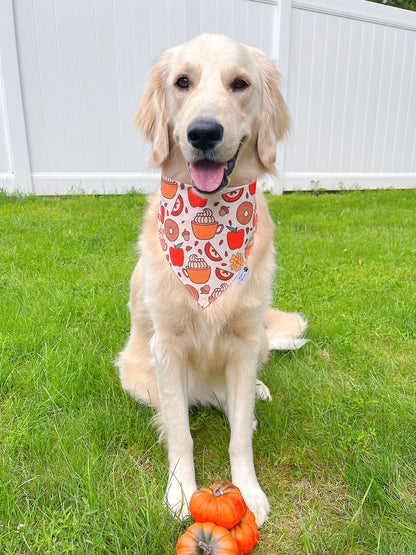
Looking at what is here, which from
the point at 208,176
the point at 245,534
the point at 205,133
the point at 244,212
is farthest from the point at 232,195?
the point at 245,534

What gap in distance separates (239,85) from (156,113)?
1.20 feet

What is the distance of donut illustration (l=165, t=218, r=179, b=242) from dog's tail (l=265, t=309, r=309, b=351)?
41.6 inches

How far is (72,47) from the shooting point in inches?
214

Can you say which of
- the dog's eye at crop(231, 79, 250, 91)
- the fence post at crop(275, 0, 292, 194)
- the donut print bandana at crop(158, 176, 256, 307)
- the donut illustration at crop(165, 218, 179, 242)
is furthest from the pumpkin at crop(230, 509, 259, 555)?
the fence post at crop(275, 0, 292, 194)

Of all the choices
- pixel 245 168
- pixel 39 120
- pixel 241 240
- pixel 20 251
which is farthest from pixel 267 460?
pixel 39 120

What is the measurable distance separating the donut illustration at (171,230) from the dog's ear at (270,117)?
1.49ft

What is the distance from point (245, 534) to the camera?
50.4 inches

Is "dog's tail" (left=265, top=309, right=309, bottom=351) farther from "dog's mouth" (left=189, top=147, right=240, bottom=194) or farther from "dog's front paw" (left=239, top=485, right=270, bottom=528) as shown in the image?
"dog's mouth" (left=189, top=147, right=240, bottom=194)

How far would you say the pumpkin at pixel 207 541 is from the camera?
1172 millimetres

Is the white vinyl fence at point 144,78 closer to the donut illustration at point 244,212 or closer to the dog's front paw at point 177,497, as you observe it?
the donut illustration at point 244,212

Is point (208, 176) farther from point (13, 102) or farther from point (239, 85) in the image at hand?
point (13, 102)

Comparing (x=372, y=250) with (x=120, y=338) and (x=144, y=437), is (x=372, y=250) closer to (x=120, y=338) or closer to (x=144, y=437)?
(x=120, y=338)

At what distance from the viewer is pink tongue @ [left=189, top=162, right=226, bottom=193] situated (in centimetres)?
157

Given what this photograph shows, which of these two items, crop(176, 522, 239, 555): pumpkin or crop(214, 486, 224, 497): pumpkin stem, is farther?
crop(214, 486, 224, 497): pumpkin stem
